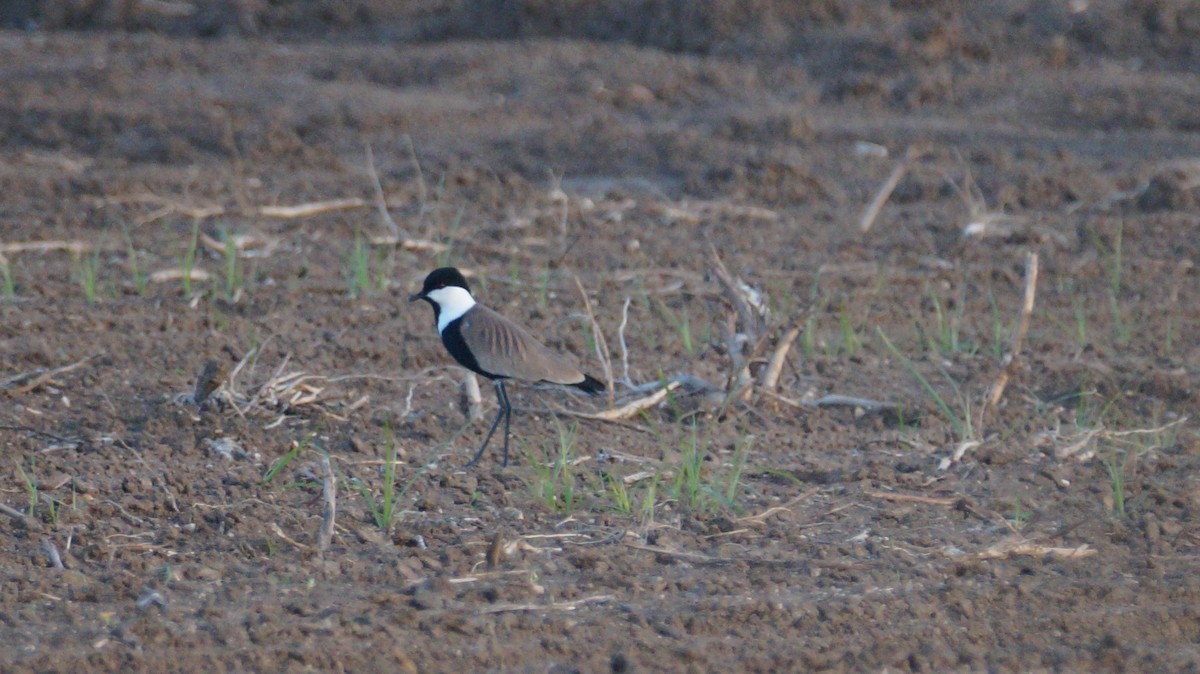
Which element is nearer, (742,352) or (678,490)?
(678,490)

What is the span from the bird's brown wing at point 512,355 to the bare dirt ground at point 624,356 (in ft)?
0.87

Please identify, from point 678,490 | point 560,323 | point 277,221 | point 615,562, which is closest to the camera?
point 615,562

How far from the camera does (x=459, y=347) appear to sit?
464 centimetres

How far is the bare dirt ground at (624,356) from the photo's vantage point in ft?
11.6

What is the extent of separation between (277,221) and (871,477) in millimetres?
4133

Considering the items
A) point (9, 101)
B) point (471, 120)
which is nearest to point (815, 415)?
point (471, 120)

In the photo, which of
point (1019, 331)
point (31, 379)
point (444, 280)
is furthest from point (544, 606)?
point (31, 379)

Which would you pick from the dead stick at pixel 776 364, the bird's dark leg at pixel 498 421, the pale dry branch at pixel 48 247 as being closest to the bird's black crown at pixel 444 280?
the bird's dark leg at pixel 498 421

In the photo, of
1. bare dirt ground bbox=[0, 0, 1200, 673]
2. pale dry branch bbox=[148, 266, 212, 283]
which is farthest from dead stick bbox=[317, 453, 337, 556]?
pale dry branch bbox=[148, 266, 212, 283]

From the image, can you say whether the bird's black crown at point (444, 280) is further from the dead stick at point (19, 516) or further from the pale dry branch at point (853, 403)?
the dead stick at point (19, 516)

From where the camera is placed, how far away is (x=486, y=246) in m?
7.06

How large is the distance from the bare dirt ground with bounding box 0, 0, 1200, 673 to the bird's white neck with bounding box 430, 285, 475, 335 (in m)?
0.42

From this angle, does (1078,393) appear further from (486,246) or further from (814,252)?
(486,246)

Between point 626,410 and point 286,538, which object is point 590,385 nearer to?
point 626,410
